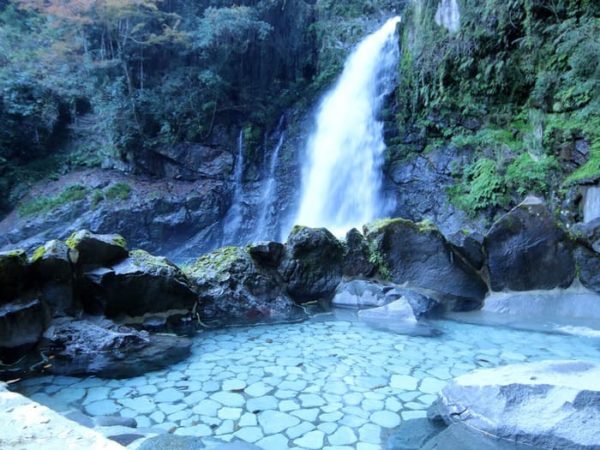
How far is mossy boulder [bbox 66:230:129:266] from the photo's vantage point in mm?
5055

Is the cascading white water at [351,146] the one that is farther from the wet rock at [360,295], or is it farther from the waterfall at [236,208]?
the wet rock at [360,295]

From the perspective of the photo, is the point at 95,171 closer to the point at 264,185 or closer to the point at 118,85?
the point at 118,85

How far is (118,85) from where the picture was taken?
523 inches

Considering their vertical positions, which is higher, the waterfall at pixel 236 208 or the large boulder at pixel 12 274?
the waterfall at pixel 236 208

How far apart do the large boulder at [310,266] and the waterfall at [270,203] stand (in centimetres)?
665

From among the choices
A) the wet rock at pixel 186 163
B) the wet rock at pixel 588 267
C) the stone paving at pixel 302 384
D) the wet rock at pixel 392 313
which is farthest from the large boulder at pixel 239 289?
the wet rock at pixel 186 163

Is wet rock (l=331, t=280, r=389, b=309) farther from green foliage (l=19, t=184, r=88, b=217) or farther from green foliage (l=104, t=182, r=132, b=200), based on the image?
green foliage (l=19, t=184, r=88, b=217)

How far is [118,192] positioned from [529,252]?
1106 centimetres

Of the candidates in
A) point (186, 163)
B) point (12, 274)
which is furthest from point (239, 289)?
point (186, 163)

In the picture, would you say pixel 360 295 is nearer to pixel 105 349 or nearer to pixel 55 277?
pixel 105 349

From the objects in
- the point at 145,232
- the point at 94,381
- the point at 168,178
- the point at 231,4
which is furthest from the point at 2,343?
the point at 231,4

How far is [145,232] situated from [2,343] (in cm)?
864

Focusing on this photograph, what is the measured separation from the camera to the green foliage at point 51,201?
40.7ft

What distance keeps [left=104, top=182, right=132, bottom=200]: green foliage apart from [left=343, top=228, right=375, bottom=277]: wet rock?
8.42 meters
